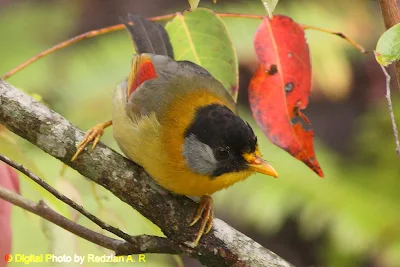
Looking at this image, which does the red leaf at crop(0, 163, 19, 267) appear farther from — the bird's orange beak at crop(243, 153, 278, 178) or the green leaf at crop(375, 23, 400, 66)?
the green leaf at crop(375, 23, 400, 66)

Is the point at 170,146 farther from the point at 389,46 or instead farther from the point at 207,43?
the point at 389,46

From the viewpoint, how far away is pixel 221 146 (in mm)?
1752

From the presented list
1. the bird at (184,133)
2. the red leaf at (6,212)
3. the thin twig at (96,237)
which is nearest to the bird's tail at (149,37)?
the bird at (184,133)

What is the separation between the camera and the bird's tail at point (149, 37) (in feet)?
7.13

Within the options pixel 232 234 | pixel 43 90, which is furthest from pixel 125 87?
pixel 43 90

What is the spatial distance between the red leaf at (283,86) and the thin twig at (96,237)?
1.37ft

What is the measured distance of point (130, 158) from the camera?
70.1 inches

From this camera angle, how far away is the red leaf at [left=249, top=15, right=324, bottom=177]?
1.60 meters

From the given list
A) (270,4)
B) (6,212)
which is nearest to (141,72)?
(6,212)

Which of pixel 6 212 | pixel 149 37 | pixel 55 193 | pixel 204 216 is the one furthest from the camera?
pixel 149 37

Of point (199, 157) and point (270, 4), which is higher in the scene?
point (270, 4)

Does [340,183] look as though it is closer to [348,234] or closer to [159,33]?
[348,234]

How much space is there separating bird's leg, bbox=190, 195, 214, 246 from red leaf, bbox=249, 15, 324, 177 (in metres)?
0.28

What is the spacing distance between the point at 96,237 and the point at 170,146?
1.75 ft
